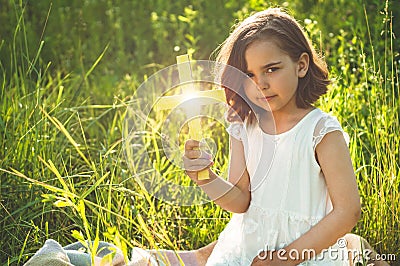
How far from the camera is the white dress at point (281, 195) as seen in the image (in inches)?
87.7

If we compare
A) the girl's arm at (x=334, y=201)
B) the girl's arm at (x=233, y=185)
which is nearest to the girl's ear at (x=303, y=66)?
the girl's arm at (x=334, y=201)

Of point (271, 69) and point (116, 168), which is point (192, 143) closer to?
point (271, 69)

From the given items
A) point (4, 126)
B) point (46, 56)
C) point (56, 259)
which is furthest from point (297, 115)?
point (46, 56)

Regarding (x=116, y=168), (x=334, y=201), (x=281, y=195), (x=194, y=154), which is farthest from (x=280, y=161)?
(x=116, y=168)

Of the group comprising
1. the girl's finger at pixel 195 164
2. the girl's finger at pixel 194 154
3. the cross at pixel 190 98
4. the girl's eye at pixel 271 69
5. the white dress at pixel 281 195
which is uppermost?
the girl's eye at pixel 271 69

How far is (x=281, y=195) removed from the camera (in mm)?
2289

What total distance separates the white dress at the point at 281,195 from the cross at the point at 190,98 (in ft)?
0.78

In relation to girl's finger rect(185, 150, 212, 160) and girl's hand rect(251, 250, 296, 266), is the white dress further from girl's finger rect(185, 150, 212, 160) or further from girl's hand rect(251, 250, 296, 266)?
girl's finger rect(185, 150, 212, 160)

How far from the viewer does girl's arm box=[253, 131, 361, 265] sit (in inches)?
83.0

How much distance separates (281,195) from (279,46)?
456mm

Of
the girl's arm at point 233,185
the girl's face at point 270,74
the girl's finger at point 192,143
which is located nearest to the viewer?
the girl's finger at point 192,143

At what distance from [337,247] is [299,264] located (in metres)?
0.16

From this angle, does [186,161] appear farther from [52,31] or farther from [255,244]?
[52,31]

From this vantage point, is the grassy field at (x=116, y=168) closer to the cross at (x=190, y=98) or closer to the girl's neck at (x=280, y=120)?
the cross at (x=190, y=98)
